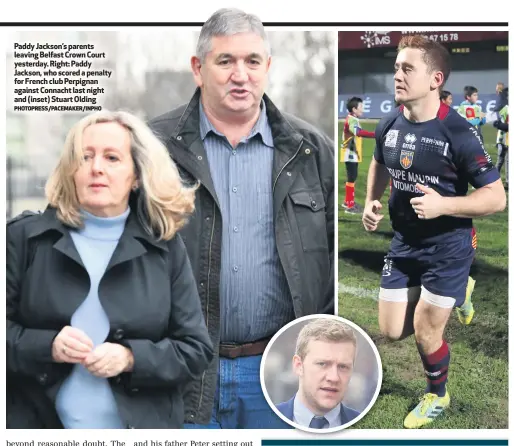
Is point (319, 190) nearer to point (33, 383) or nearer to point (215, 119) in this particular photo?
point (215, 119)

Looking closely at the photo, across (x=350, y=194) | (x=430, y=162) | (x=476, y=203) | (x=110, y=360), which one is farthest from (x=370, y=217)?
(x=110, y=360)

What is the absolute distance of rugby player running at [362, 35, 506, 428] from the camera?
15.0 feet

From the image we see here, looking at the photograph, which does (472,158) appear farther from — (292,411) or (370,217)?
(292,411)

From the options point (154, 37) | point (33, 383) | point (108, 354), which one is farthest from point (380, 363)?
point (154, 37)

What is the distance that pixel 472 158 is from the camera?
14.9 feet

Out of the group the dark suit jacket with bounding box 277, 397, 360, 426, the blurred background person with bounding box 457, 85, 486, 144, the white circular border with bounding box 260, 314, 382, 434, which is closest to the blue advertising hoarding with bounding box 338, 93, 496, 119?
the blurred background person with bounding box 457, 85, 486, 144

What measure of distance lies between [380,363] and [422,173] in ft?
3.46

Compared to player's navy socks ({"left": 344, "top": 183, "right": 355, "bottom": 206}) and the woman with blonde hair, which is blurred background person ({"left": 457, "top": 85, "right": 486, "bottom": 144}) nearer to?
player's navy socks ({"left": 344, "top": 183, "right": 355, "bottom": 206})

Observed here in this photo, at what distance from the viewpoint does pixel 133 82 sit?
455cm

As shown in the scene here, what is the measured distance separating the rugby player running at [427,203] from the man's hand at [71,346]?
1591 mm

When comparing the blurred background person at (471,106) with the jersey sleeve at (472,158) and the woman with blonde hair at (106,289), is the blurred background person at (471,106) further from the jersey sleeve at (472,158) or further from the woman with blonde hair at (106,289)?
the woman with blonde hair at (106,289)

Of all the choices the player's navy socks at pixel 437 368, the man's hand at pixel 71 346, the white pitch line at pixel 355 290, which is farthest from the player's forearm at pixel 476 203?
the man's hand at pixel 71 346

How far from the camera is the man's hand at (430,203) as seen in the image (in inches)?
179

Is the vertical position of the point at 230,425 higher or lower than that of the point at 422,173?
lower
